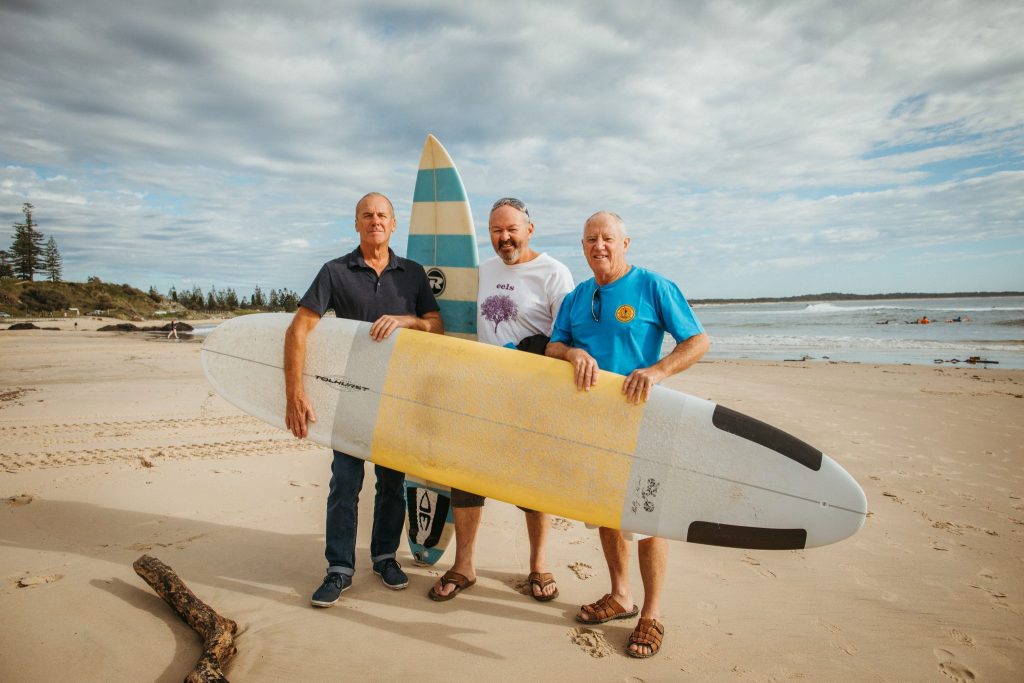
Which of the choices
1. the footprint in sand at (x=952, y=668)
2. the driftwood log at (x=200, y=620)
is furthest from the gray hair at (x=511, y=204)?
the footprint in sand at (x=952, y=668)

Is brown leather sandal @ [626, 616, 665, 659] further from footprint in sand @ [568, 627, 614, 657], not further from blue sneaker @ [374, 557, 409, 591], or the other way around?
blue sneaker @ [374, 557, 409, 591]

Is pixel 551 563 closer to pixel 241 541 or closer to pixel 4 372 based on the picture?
pixel 241 541

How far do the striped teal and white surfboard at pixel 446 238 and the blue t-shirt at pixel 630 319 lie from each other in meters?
1.03

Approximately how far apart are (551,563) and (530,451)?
894mm

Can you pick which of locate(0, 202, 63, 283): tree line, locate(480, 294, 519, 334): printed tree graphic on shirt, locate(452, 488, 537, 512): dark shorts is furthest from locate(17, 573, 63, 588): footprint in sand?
locate(0, 202, 63, 283): tree line

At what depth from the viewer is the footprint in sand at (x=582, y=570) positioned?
2672 millimetres

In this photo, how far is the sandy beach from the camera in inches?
77.0

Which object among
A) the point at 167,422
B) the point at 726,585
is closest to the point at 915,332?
the point at 726,585

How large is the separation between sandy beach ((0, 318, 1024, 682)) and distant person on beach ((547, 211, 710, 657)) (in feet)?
0.59

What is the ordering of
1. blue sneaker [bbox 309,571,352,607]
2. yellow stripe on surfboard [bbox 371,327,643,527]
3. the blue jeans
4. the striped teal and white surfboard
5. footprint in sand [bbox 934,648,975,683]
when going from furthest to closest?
the striped teal and white surfboard, the blue jeans, blue sneaker [bbox 309,571,352,607], yellow stripe on surfboard [bbox 371,327,643,527], footprint in sand [bbox 934,648,975,683]

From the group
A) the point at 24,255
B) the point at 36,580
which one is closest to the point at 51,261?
the point at 24,255

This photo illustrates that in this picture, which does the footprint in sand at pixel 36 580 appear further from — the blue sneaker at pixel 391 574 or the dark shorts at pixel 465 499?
the dark shorts at pixel 465 499

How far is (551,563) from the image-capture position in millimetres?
2799

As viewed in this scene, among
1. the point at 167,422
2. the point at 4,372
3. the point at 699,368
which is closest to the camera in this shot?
the point at 167,422
